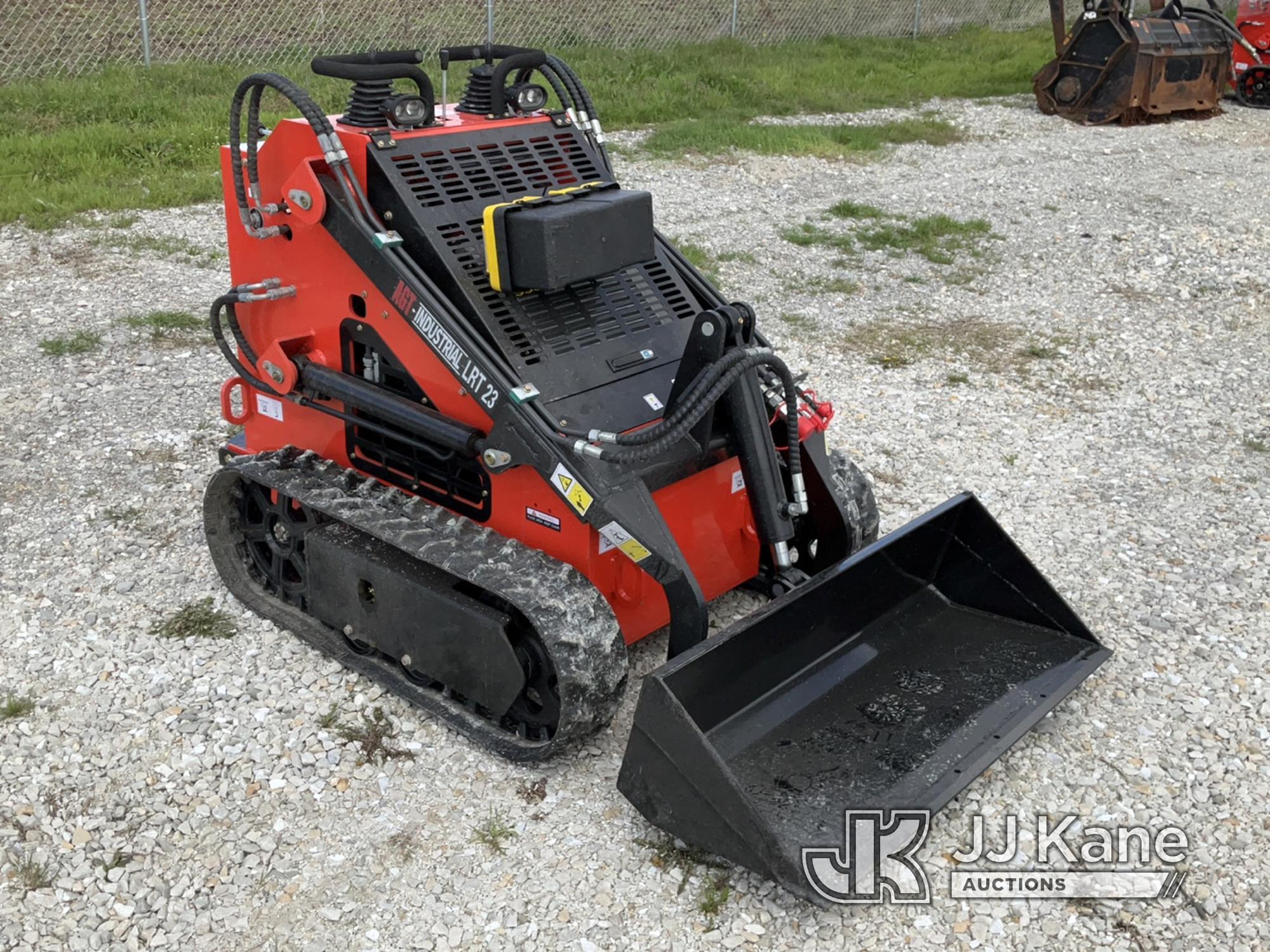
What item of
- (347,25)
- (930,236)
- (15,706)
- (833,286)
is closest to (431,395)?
(15,706)

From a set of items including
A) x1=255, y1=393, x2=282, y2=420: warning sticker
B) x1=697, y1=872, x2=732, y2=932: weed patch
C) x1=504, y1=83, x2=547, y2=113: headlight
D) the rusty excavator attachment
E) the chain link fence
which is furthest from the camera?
the rusty excavator attachment

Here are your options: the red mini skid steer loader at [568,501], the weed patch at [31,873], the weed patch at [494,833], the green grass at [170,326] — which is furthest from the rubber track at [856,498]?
the green grass at [170,326]

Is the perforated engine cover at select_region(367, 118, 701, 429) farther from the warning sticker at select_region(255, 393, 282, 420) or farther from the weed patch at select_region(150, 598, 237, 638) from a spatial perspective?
the weed patch at select_region(150, 598, 237, 638)

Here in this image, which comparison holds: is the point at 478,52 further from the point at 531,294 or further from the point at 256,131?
the point at 531,294

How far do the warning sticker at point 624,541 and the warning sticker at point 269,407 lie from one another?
67.5 inches

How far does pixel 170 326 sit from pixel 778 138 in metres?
6.56

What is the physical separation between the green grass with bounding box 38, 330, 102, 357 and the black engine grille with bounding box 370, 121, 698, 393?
142 inches

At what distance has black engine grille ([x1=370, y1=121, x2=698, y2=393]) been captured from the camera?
13.5 feet

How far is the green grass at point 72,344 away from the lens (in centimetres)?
695

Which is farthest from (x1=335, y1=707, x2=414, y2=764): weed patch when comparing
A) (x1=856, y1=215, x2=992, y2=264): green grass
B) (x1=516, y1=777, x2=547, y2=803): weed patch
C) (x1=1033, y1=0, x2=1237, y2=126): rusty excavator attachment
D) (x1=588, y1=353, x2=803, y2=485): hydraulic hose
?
(x1=1033, y1=0, x2=1237, y2=126): rusty excavator attachment

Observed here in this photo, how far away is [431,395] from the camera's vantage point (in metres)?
4.23

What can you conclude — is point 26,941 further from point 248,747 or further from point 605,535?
point 605,535

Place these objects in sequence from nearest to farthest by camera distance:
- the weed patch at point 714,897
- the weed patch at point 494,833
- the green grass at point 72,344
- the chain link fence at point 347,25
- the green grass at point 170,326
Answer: the weed patch at point 714,897
the weed patch at point 494,833
the green grass at point 72,344
the green grass at point 170,326
the chain link fence at point 347,25

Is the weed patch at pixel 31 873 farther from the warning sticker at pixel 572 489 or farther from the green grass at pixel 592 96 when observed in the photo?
the green grass at pixel 592 96
